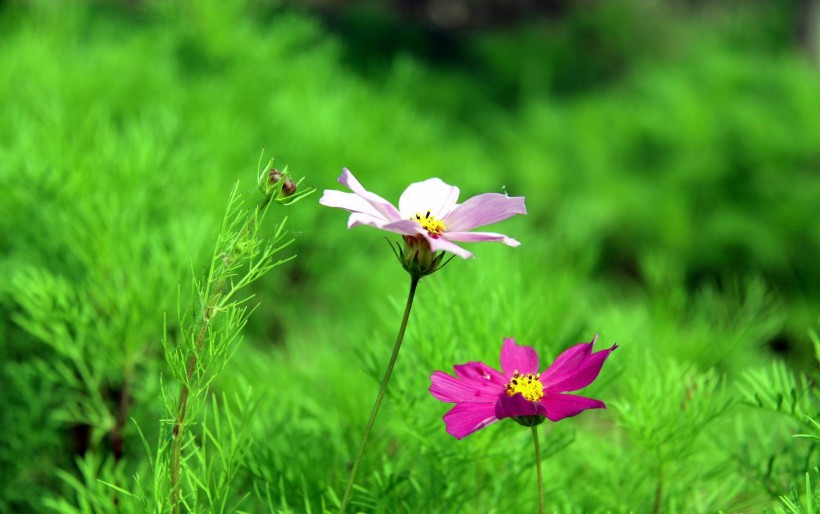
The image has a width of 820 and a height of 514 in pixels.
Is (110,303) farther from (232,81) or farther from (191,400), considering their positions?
(232,81)

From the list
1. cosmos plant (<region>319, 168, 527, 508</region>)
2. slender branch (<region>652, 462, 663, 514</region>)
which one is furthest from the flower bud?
slender branch (<region>652, 462, 663, 514</region>)

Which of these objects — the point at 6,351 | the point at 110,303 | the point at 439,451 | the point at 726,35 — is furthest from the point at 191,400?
the point at 726,35

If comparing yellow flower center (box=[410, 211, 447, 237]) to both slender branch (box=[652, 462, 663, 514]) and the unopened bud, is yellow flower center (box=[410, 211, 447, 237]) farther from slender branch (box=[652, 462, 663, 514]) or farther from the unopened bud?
slender branch (box=[652, 462, 663, 514])

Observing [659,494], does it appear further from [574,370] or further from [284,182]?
[284,182]

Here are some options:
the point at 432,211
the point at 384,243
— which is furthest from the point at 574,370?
the point at 384,243

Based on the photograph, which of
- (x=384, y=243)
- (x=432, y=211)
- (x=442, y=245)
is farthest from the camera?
(x=384, y=243)
